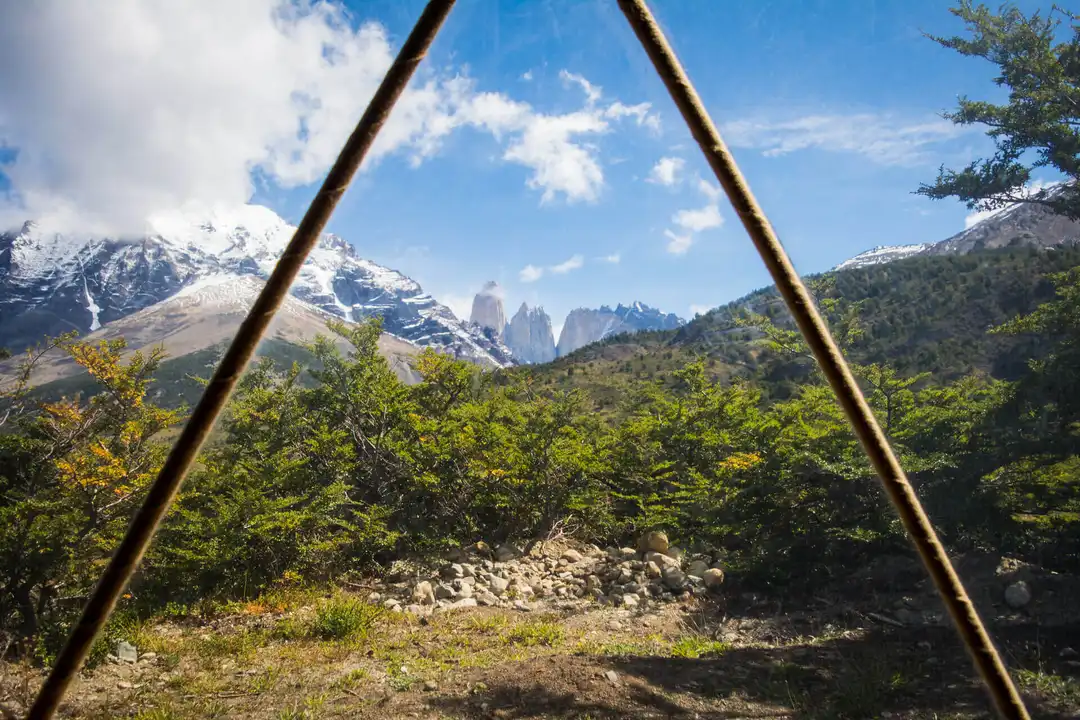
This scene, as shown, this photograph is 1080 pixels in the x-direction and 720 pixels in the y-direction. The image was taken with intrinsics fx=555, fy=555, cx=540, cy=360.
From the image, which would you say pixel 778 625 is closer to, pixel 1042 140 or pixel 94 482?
pixel 94 482

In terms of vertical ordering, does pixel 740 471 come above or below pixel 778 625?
above

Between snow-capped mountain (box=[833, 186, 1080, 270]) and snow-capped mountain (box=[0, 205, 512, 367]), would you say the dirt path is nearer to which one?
snow-capped mountain (box=[0, 205, 512, 367])

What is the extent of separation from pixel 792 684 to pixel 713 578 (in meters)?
2.81

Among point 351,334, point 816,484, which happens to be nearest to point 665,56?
point 816,484

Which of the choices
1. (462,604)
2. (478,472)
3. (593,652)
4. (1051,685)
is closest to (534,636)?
(593,652)

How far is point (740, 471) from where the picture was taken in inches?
286

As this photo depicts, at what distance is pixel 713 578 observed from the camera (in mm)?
6613

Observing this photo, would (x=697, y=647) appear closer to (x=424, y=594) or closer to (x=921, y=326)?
(x=424, y=594)

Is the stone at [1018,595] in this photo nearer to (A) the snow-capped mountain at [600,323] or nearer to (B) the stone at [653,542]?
(B) the stone at [653,542]

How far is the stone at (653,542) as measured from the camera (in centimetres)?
761

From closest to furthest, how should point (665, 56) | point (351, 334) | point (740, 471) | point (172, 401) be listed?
1. point (665, 56)
2. point (172, 401)
3. point (740, 471)
4. point (351, 334)

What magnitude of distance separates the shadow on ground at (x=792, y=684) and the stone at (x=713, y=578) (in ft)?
6.81

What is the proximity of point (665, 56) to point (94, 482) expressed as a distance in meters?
5.75

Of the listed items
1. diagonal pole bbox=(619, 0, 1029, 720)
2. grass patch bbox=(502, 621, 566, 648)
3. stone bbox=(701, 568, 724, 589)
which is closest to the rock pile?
stone bbox=(701, 568, 724, 589)
